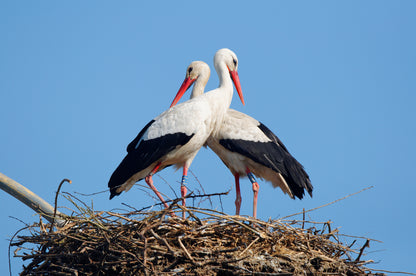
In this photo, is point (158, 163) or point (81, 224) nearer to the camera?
point (81, 224)

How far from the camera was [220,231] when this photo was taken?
5715 millimetres

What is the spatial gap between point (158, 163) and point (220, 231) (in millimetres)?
2205

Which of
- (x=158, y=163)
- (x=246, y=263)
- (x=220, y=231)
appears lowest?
(x=246, y=263)

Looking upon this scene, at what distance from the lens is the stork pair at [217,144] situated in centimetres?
746

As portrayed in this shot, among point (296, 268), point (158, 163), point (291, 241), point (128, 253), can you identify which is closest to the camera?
point (128, 253)

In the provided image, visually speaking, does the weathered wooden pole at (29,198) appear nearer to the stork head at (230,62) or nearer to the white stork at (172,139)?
the white stork at (172,139)

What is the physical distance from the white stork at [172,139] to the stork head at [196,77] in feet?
3.46

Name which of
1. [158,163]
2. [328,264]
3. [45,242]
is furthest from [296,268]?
[158,163]

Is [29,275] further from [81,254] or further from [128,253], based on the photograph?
[128,253]

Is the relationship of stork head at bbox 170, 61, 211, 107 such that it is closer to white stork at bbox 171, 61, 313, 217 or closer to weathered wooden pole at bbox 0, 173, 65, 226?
white stork at bbox 171, 61, 313, 217

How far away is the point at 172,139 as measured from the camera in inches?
292

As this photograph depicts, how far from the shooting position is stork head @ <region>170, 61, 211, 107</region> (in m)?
9.05

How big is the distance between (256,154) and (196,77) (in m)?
1.80

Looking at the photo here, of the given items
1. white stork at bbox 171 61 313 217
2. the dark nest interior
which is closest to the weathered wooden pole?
the dark nest interior
